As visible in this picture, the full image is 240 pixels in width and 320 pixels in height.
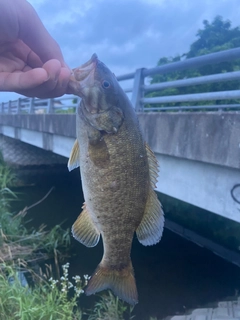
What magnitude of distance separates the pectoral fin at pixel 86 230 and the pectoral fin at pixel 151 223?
22 centimetres

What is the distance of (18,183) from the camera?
16797 mm

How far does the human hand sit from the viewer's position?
1642 millimetres

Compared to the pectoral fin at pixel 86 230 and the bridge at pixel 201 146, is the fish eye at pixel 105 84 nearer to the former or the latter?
the pectoral fin at pixel 86 230

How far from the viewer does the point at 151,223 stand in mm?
1900

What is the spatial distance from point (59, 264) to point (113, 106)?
726 centimetres

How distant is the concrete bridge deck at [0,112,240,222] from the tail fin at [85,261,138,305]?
188cm

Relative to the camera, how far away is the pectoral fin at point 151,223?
6.15ft

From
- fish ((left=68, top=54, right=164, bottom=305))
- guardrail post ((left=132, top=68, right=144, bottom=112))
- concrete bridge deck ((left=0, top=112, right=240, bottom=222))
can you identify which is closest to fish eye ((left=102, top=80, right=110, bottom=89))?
fish ((left=68, top=54, right=164, bottom=305))

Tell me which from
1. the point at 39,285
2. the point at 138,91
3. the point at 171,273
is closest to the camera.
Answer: the point at 138,91

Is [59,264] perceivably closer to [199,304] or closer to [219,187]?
[199,304]

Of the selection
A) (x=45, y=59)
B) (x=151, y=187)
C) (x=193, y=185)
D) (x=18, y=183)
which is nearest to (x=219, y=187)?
(x=193, y=185)

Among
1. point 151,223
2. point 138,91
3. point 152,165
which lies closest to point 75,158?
point 152,165

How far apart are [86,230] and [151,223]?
333 mm

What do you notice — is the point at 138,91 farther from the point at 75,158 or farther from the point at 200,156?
the point at 75,158
